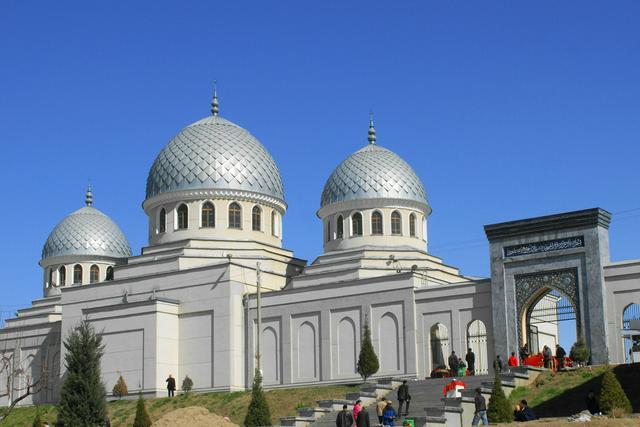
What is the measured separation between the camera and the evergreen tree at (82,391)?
27766mm

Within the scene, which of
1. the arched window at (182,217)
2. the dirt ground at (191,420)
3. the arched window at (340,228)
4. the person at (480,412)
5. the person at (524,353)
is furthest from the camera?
the arched window at (340,228)

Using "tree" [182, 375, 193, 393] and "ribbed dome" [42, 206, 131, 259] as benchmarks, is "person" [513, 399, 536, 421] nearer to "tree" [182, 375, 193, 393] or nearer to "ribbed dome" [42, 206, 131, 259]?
"tree" [182, 375, 193, 393]

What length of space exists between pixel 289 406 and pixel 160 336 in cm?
784

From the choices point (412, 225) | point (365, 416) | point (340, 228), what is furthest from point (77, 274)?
point (365, 416)

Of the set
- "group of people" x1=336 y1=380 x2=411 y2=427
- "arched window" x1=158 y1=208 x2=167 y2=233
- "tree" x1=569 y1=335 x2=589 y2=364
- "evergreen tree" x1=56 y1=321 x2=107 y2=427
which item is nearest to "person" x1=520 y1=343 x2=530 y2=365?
"tree" x1=569 y1=335 x2=589 y2=364

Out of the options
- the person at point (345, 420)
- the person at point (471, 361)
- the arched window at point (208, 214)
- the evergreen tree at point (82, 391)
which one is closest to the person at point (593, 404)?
the person at point (345, 420)

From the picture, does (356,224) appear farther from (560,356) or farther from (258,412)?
(258,412)

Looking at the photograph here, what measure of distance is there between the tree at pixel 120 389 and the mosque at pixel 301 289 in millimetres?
294

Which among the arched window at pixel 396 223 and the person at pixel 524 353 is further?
the arched window at pixel 396 223

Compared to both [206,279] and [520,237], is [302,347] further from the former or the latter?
[520,237]

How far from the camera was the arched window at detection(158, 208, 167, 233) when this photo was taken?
46094mm

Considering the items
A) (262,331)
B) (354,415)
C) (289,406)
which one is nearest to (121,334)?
(262,331)

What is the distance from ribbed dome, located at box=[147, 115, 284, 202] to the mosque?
60 mm

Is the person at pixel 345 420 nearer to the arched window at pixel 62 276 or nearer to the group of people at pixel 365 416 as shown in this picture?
the group of people at pixel 365 416
